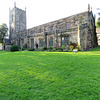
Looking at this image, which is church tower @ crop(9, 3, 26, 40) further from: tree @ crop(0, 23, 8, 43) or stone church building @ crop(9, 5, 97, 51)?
tree @ crop(0, 23, 8, 43)

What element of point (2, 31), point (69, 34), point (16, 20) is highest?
point (16, 20)

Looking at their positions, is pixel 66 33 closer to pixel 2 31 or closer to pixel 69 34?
pixel 69 34

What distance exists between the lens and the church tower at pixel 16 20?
39.4m

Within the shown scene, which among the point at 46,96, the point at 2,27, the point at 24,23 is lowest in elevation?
the point at 46,96

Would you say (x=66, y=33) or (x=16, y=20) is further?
(x=16, y=20)

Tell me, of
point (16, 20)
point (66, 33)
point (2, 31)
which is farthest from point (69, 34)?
point (2, 31)

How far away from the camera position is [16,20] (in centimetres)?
3941

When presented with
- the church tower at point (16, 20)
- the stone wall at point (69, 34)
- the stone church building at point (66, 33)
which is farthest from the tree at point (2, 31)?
the stone wall at point (69, 34)

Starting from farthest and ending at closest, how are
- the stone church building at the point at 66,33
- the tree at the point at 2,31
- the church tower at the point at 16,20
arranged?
the church tower at the point at 16,20, the tree at the point at 2,31, the stone church building at the point at 66,33

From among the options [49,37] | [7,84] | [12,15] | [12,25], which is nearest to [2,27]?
[12,25]

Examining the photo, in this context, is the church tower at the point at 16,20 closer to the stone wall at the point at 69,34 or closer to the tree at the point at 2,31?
the tree at the point at 2,31

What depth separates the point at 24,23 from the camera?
1687 inches

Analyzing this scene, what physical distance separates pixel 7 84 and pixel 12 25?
45.2 meters

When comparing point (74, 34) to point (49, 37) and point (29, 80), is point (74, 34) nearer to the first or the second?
point (49, 37)
